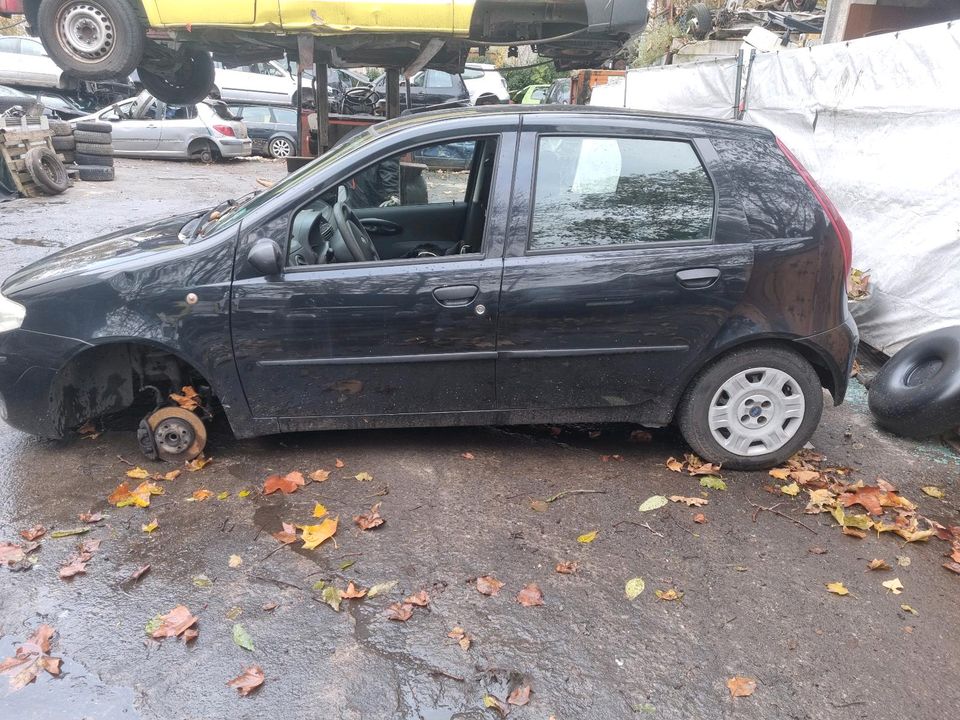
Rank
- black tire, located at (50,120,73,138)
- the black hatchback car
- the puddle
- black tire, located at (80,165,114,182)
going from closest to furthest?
the puddle → the black hatchback car → black tire, located at (50,120,73,138) → black tire, located at (80,165,114,182)

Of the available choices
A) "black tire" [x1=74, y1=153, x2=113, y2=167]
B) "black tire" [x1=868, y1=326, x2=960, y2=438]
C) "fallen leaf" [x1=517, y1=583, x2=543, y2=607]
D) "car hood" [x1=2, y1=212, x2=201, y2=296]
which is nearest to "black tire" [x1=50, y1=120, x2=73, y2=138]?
"black tire" [x1=74, y1=153, x2=113, y2=167]

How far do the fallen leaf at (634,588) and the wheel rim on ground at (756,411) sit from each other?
111cm

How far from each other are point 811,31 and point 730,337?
13109mm

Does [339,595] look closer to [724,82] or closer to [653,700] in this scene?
[653,700]

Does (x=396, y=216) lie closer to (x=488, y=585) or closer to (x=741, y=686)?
(x=488, y=585)

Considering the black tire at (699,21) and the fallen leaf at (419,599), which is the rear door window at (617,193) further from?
the black tire at (699,21)

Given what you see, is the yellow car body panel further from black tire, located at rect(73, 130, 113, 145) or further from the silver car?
the silver car

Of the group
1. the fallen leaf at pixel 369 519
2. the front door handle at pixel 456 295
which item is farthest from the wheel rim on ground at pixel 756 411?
the fallen leaf at pixel 369 519

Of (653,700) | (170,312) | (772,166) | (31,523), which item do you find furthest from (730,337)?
(31,523)

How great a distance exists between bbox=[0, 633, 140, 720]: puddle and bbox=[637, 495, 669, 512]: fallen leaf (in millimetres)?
2287

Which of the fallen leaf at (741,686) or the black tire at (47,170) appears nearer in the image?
the fallen leaf at (741,686)

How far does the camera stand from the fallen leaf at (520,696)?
2.44 meters

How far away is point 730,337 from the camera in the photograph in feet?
12.0

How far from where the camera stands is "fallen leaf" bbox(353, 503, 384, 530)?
3324mm
